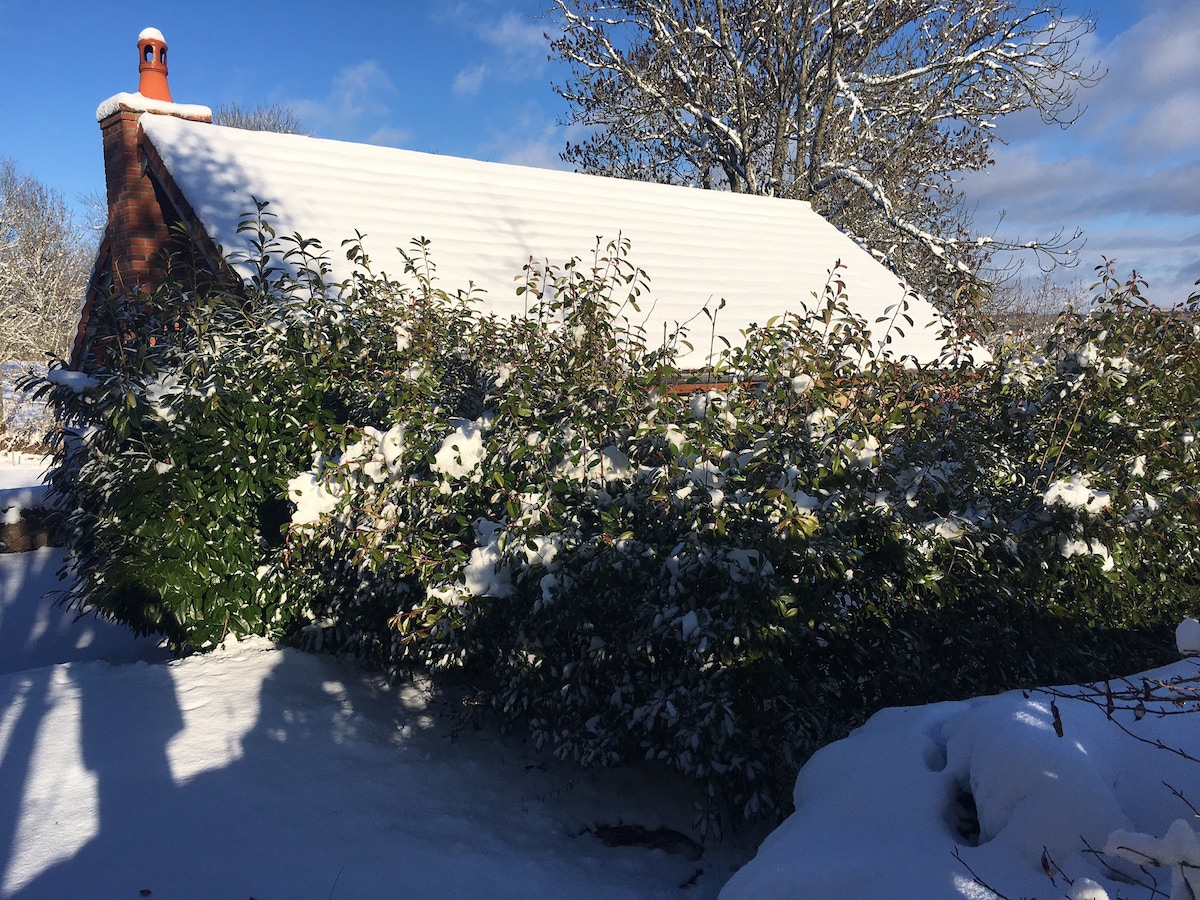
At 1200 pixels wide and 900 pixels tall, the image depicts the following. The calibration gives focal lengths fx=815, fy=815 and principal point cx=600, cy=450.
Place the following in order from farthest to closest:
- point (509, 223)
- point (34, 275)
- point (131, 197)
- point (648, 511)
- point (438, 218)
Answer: point (34, 275)
point (509, 223)
point (438, 218)
point (131, 197)
point (648, 511)

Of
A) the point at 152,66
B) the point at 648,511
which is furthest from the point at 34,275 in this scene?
the point at 648,511

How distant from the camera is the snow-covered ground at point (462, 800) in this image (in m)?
2.10

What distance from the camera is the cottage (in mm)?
7418

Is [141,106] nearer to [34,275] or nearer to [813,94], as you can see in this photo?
[813,94]

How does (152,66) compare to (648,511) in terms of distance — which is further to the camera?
(152,66)

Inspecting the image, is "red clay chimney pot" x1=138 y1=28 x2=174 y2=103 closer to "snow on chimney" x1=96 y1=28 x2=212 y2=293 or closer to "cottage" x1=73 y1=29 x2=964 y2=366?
"cottage" x1=73 y1=29 x2=964 y2=366

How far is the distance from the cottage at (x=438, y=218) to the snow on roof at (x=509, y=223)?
24 millimetres

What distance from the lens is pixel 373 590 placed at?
4703 millimetres

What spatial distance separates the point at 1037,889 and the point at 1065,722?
22.7 inches

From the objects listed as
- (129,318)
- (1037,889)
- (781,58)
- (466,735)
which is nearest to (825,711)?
(1037,889)

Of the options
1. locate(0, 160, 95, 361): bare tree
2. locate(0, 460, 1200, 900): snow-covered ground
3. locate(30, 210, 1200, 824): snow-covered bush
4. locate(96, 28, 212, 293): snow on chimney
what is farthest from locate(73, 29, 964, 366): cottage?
locate(0, 160, 95, 361): bare tree

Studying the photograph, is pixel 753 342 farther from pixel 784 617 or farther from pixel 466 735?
pixel 466 735

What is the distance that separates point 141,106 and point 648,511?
24.1 feet

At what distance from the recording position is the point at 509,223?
8.95m
